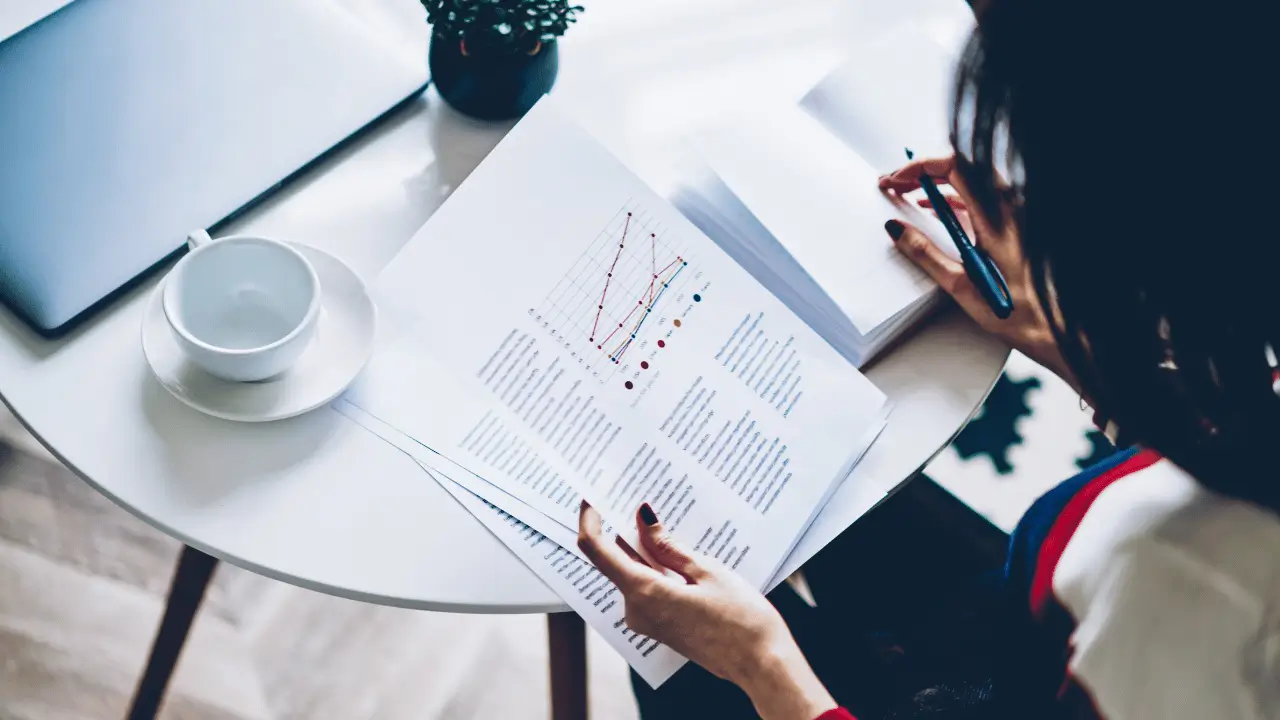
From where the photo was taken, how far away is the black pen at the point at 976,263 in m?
0.78

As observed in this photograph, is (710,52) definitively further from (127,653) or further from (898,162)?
(127,653)

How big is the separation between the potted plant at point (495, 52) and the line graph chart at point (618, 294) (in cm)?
14

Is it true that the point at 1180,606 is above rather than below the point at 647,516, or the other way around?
below

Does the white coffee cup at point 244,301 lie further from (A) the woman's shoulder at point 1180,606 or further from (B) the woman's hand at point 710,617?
(A) the woman's shoulder at point 1180,606

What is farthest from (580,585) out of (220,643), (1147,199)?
(220,643)

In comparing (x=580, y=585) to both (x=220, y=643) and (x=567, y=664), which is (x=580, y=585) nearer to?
(x=567, y=664)

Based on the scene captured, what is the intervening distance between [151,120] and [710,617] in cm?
53

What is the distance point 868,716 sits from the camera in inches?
31.1

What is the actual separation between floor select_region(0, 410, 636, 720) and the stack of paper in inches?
25.4


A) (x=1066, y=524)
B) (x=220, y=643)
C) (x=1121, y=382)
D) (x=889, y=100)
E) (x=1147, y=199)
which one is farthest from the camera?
(x=220, y=643)

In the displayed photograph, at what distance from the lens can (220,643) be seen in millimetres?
1249

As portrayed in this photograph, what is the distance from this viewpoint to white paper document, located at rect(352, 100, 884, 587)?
0.70m

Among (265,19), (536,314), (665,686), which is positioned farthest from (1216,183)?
(265,19)

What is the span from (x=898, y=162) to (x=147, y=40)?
1.92 feet
